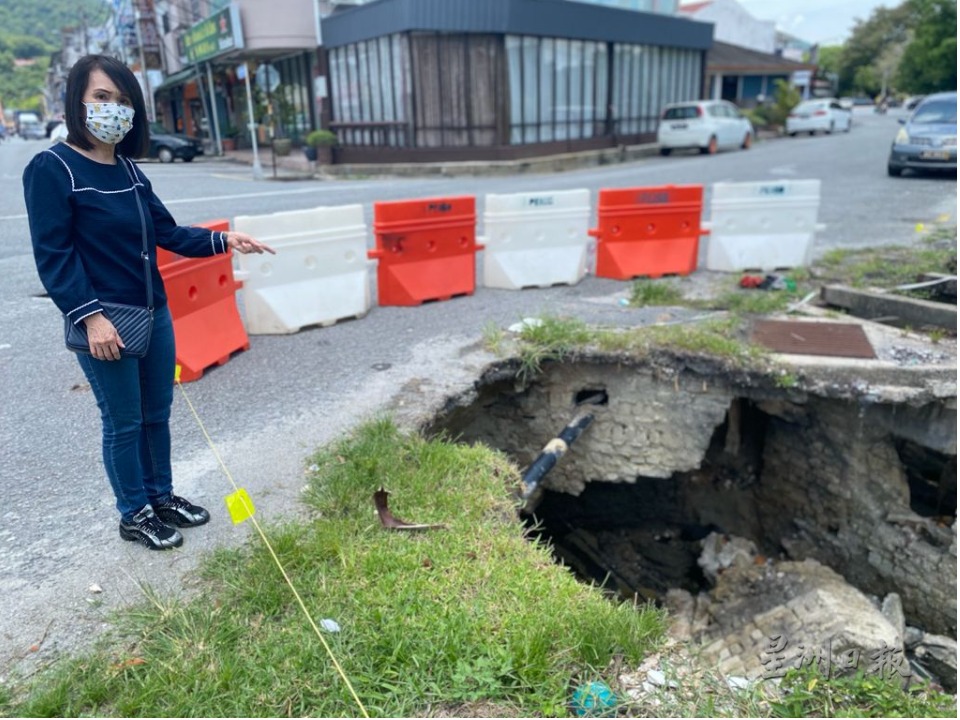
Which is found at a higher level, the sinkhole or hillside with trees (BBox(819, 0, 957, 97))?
hillside with trees (BBox(819, 0, 957, 97))

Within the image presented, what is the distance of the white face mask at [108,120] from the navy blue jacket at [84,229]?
0.12 meters

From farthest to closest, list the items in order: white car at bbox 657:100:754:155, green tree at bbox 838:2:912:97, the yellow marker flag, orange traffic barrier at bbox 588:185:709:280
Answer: green tree at bbox 838:2:912:97 < white car at bbox 657:100:754:155 < orange traffic barrier at bbox 588:185:709:280 < the yellow marker flag

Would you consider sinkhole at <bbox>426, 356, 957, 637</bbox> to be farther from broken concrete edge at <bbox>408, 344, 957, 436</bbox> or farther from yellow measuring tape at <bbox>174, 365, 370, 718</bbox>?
yellow measuring tape at <bbox>174, 365, 370, 718</bbox>

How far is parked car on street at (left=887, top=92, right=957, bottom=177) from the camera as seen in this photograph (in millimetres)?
15117

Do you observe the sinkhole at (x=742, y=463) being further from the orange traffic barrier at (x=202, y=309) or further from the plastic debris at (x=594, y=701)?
the plastic debris at (x=594, y=701)

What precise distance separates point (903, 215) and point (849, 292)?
234 inches

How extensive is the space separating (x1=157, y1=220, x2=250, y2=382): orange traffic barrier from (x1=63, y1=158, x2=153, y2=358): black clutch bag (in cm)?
188

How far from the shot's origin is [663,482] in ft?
23.1

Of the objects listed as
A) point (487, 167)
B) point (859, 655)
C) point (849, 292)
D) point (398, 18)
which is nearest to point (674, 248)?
point (849, 292)

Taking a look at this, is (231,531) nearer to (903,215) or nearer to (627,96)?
(903,215)

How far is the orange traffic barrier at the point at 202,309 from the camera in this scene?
16.5ft

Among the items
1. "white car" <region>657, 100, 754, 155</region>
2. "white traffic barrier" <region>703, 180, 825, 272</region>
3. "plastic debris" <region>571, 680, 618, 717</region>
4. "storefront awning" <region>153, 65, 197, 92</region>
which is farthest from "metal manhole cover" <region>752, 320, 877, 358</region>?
"white car" <region>657, 100, 754, 155</region>

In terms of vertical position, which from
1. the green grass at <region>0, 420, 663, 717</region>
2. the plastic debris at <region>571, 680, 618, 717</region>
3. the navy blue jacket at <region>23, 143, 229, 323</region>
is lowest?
the plastic debris at <region>571, 680, 618, 717</region>

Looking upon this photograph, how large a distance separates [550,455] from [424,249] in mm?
2800
